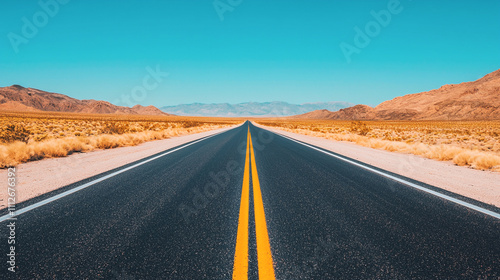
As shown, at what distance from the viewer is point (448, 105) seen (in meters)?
118

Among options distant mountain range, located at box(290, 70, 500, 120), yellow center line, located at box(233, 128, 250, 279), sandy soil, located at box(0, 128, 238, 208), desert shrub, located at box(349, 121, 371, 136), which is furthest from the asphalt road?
distant mountain range, located at box(290, 70, 500, 120)

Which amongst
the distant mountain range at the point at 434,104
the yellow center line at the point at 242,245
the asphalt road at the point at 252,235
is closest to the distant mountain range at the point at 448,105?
the distant mountain range at the point at 434,104

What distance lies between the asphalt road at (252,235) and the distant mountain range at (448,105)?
419 feet

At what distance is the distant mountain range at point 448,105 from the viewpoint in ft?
337

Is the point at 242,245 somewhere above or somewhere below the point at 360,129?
below

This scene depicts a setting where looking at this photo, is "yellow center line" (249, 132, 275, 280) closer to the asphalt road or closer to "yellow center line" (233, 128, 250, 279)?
the asphalt road

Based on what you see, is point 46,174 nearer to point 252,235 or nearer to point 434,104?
point 252,235

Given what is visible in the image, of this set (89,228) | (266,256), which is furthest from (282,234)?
(89,228)

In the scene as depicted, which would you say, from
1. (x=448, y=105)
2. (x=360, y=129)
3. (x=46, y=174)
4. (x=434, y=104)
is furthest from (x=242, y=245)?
(x=434, y=104)

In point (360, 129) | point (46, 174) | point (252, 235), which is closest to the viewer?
point (252, 235)

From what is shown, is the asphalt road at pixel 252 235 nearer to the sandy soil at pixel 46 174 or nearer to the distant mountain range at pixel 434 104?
the sandy soil at pixel 46 174

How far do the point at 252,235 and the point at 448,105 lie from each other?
15131cm

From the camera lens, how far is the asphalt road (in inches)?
88.0

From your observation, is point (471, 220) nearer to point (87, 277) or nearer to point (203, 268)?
point (203, 268)
